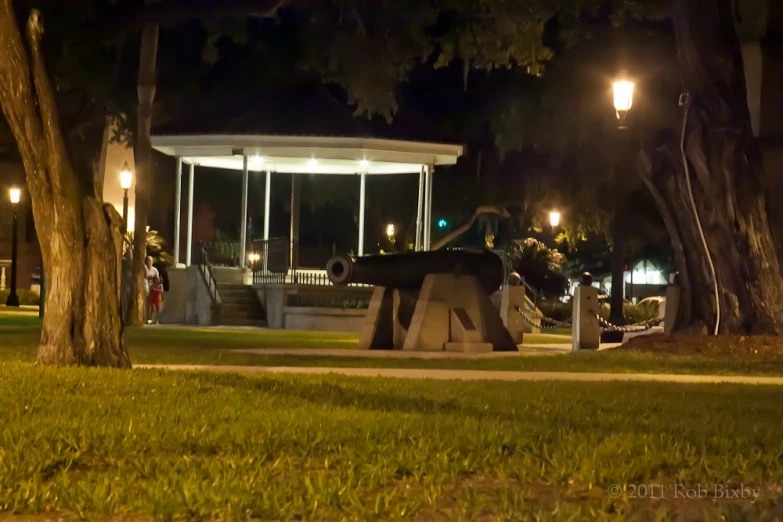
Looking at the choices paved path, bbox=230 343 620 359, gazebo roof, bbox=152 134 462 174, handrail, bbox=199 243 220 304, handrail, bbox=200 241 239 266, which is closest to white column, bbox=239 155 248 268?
gazebo roof, bbox=152 134 462 174

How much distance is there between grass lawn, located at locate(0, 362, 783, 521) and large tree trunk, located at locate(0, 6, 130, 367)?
1.86 m

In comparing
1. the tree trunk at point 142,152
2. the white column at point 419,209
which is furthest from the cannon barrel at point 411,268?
the white column at point 419,209

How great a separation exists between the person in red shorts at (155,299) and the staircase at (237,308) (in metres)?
1.68

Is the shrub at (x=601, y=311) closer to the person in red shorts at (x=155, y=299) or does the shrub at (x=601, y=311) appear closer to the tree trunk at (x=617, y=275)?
the tree trunk at (x=617, y=275)

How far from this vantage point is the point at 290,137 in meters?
29.4

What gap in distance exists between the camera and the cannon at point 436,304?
752 inches

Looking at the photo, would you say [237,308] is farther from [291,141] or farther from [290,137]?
[290,137]

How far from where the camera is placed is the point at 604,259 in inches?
2625

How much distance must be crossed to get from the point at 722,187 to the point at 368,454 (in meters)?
13.4

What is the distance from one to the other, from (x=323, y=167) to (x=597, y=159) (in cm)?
826

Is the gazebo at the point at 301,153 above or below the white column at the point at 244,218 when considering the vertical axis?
above

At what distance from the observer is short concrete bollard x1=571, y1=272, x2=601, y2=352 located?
68.5ft

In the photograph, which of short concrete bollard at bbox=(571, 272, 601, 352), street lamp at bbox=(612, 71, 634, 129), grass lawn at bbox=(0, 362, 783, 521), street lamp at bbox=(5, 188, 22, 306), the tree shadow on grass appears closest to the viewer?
grass lawn at bbox=(0, 362, 783, 521)

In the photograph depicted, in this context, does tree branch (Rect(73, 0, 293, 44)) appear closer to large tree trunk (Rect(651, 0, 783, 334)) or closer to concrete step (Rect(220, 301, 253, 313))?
large tree trunk (Rect(651, 0, 783, 334))
